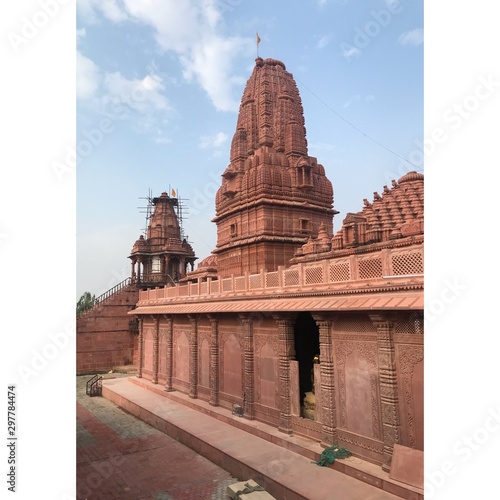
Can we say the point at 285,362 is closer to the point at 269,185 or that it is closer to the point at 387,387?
the point at 387,387

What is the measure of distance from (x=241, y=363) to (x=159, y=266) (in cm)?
2932

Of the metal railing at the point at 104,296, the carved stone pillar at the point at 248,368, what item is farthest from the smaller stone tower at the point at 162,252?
the carved stone pillar at the point at 248,368

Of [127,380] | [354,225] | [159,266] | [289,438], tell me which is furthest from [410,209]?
[159,266]

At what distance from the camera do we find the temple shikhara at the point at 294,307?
9.23 meters

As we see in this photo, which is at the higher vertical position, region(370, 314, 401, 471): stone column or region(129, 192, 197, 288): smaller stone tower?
region(129, 192, 197, 288): smaller stone tower

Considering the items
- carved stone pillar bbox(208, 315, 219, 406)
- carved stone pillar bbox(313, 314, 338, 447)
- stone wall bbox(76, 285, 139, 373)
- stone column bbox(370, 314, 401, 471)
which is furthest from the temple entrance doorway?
stone wall bbox(76, 285, 139, 373)

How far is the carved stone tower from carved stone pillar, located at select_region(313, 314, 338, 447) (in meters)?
8.60

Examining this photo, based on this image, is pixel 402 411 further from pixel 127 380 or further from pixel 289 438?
pixel 127 380

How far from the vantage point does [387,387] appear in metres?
9.24

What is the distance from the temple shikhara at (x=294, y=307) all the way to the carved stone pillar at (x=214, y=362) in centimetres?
4

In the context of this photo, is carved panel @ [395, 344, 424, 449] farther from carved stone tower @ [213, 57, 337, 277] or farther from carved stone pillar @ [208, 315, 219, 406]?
carved stone tower @ [213, 57, 337, 277]

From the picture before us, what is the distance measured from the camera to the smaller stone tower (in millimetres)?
41312

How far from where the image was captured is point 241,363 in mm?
14750

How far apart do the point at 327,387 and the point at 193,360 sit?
834 cm
